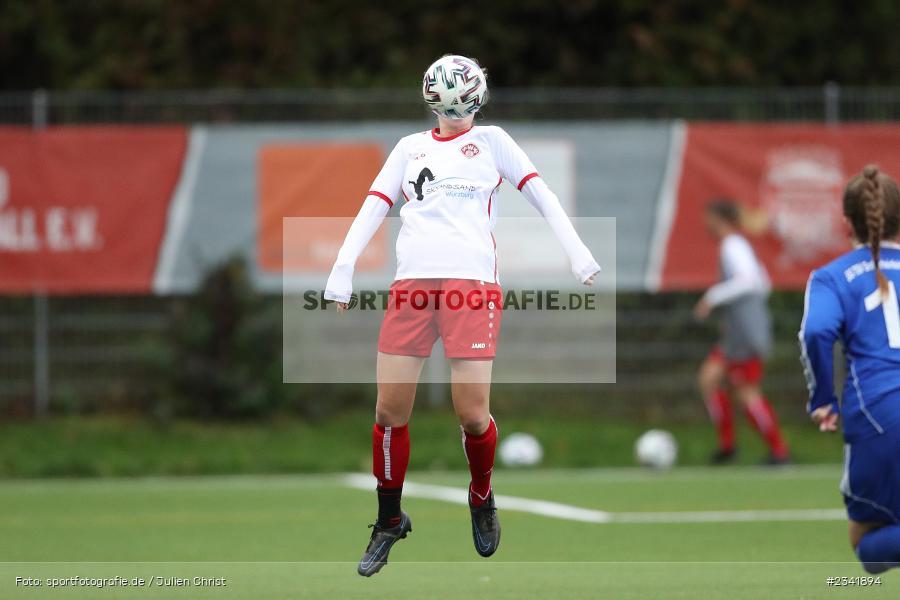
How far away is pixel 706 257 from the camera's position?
14.1 metres

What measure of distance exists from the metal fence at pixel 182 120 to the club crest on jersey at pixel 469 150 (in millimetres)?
7044

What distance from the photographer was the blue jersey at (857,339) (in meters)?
5.64

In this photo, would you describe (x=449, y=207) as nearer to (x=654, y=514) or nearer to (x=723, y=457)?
(x=654, y=514)

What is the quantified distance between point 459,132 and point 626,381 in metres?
7.88

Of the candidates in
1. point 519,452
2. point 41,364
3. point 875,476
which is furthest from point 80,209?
point 875,476

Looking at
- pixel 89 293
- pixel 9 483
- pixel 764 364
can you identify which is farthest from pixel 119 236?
pixel 764 364

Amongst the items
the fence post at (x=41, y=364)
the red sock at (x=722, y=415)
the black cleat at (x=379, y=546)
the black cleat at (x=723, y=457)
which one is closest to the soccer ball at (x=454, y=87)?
the black cleat at (x=379, y=546)

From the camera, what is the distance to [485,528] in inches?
284

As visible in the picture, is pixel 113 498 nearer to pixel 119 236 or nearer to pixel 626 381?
pixel 119 236

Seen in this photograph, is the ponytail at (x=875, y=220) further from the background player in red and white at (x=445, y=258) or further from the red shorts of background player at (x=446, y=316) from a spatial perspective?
the red shorts of background player at (x=446, y=316)

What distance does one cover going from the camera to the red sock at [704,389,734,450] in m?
13.5

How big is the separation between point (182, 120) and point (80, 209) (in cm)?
138

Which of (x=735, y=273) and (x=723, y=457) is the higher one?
(x=735, y=273)

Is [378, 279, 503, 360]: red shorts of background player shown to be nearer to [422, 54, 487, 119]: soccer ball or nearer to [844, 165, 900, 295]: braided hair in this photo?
[422, 54, 487, 119]: soccer ball
